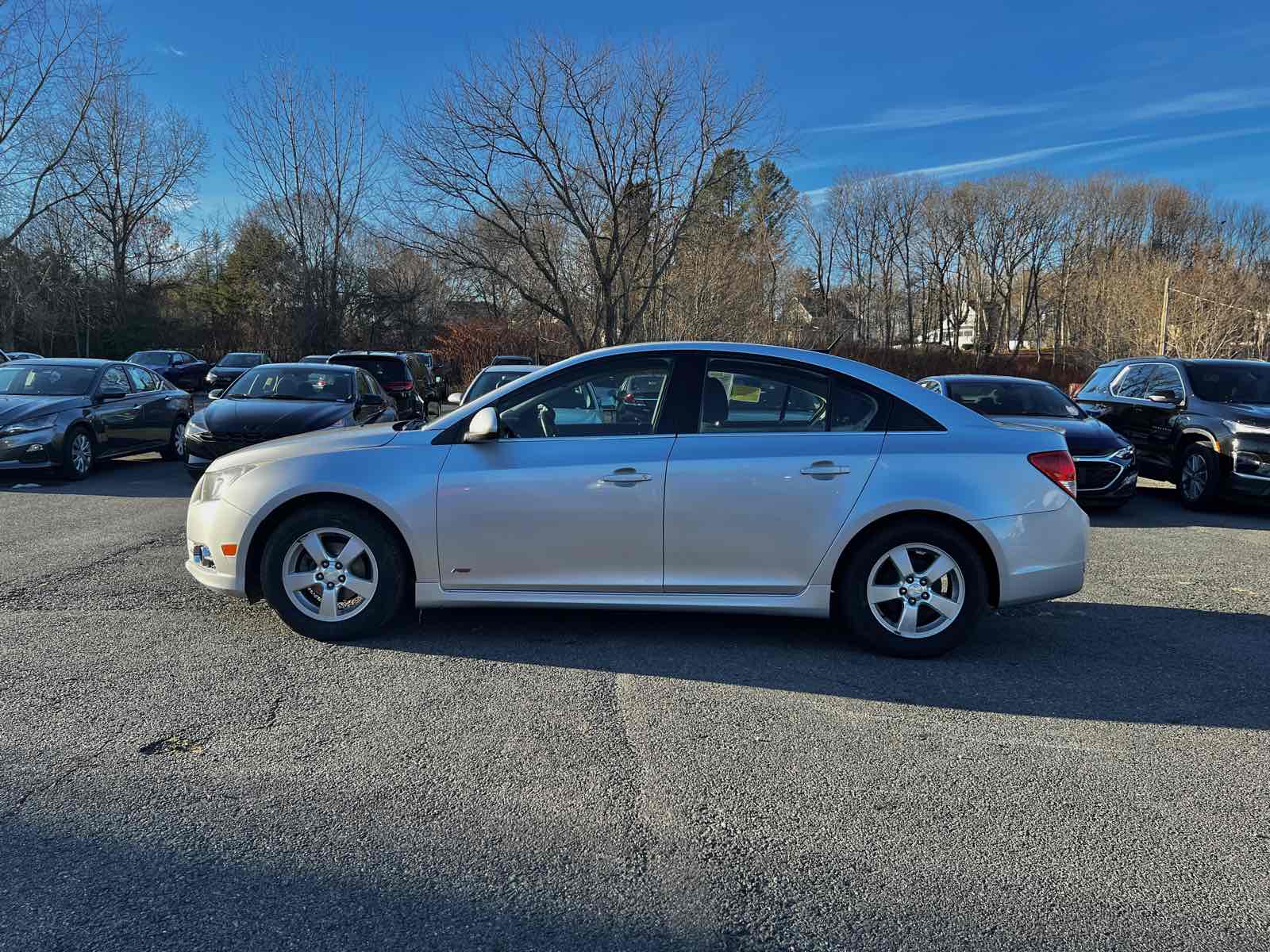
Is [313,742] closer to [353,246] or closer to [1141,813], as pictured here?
[1141,813]

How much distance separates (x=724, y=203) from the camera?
30.5 meters

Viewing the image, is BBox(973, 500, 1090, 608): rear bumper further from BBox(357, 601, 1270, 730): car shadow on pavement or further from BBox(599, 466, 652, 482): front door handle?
BBox(599, 466, 652, 482): front door handle

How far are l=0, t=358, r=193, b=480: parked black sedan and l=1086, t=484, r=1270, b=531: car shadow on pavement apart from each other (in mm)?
11889

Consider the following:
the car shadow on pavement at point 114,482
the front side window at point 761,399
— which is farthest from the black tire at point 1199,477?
the car shadow on pavement at point 114,482

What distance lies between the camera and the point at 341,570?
16.0ft

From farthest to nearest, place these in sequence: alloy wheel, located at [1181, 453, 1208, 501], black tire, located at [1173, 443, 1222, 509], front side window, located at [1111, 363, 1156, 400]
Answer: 1. front side window, located at [1111, 363, 1156, 400]
2. alloy wheel, located at [1181, 453, 1208, 501]
3. black tire, located at [1173, 443, 1222, 509]

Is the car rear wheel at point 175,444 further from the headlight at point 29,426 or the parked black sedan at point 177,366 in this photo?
the parked black sedan at point 177,366

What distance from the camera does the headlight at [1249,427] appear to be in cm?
968

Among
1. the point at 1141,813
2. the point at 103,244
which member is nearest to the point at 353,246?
the point at 103,244

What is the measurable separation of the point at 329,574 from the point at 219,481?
2.91 ft

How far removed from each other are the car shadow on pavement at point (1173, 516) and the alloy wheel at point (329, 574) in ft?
24.4

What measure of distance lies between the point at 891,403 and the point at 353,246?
41.9 metres

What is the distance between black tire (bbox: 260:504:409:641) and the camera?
15.9ft

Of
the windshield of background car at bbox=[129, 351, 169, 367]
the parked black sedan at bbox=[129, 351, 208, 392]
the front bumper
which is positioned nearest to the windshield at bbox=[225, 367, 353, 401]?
the front bumper
